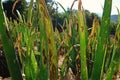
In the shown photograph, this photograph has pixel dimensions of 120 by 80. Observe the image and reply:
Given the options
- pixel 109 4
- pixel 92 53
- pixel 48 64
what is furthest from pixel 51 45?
pixel 92 53

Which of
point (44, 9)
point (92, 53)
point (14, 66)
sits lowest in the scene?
point (92, 53)

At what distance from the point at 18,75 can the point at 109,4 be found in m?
0.23

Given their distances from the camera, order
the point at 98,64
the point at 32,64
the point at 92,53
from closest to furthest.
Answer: the point at 98,64
the point at 32,64
the point at 92,53

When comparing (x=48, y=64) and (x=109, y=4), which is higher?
(x=109, y=4)

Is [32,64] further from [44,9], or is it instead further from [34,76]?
[44,9]

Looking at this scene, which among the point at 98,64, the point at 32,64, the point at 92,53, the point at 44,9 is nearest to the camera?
the point at 44,9

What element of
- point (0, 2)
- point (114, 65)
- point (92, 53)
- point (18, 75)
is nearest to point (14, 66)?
point (18, 75)

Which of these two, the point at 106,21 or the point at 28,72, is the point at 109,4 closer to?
the point at 106,21

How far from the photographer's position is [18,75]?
58 centimetres

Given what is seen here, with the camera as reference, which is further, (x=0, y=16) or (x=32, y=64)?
(x=32, y=64)

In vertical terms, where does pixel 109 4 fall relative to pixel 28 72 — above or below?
above

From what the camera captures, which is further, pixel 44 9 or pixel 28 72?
pixel 28 72

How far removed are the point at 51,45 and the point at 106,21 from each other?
0.13 metres

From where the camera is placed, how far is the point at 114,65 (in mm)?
688
